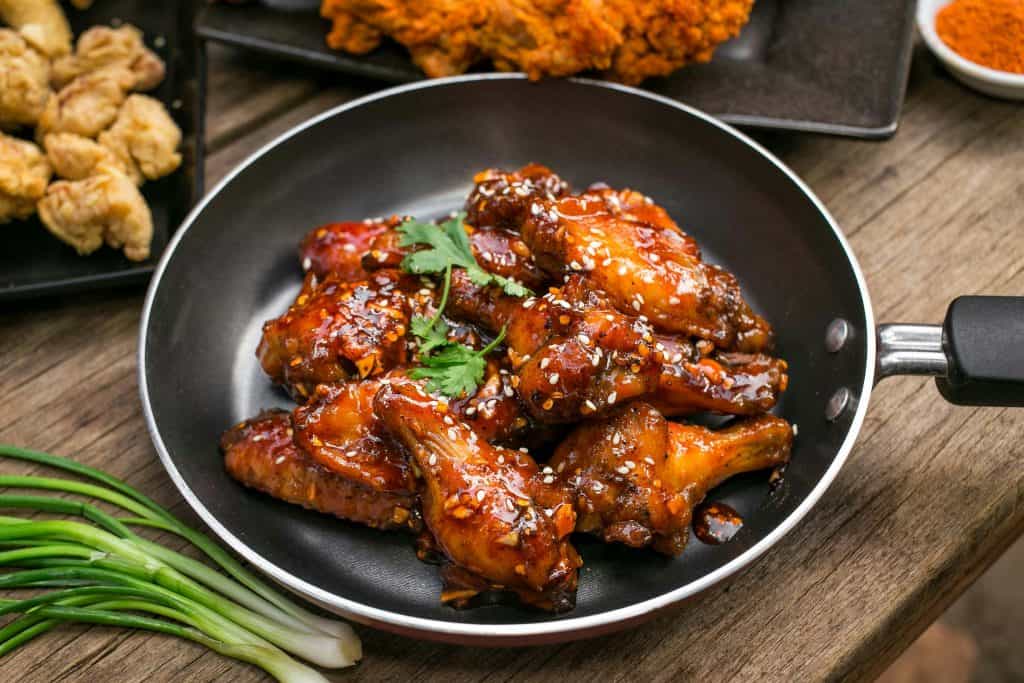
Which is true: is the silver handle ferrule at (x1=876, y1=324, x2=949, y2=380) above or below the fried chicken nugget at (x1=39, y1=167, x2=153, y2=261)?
above

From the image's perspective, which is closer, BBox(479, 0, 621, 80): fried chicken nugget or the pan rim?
the pan rim

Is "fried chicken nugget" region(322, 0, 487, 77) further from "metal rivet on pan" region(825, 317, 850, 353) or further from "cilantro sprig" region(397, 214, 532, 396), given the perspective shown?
"metal rivet on pan" region(825, 317, 850, 353)

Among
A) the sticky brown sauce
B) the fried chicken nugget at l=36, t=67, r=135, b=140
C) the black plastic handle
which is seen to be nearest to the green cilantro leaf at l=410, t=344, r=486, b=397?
the sticky brown sauce

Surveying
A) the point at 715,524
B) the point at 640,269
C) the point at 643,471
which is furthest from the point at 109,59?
the point at 715,524

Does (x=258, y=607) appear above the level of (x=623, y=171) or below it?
below

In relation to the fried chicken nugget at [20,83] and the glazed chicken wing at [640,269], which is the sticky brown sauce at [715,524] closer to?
the glazed chicken wing at [640,269]

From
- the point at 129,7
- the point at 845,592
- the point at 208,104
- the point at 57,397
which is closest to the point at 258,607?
the point at 57,397

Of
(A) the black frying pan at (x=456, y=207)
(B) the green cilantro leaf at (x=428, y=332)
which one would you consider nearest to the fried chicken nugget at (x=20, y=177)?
(A) the black frying pan at (x=456, y=207)

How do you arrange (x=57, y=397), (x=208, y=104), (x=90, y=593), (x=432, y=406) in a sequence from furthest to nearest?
(x=208, y=104)
(x=57, y=397)
(x=90, y=593)
(x=432, y=406)

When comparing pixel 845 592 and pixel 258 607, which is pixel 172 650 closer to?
pixel 258 607
